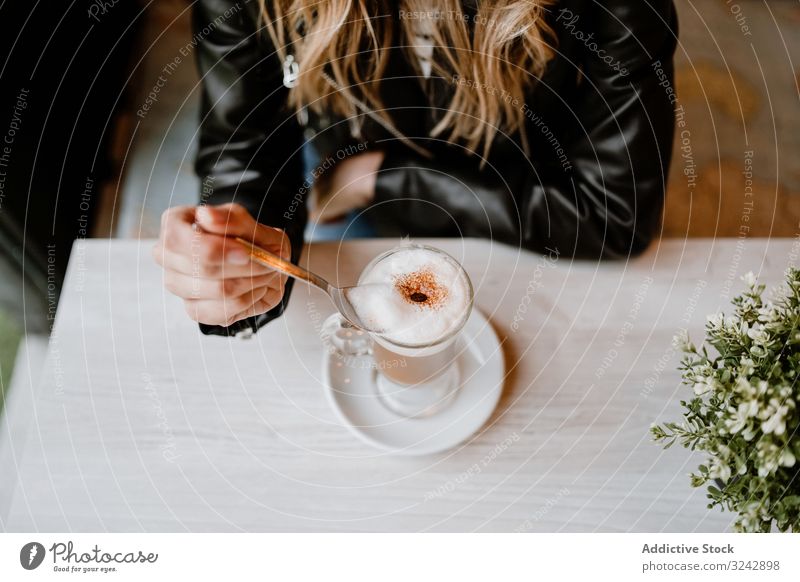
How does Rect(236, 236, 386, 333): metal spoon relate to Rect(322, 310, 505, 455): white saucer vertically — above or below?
above

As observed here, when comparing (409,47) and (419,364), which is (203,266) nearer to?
(419,364)

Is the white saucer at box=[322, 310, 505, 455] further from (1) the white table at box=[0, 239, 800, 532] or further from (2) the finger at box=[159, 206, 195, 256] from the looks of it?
(2) the finger at box=[159, 206, 195, 256]

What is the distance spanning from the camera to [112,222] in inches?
32.9

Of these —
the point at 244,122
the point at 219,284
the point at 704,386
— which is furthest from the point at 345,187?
the point at 704,386

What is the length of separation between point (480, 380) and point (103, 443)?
33 centimetres

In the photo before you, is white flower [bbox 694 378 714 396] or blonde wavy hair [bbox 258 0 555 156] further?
blonde wavy hair [bbox 258 0 555 156]

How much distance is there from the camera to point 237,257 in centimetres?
45

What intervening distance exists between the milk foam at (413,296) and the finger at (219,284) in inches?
3.6

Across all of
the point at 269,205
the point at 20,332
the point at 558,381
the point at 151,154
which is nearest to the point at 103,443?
the point at 20,332

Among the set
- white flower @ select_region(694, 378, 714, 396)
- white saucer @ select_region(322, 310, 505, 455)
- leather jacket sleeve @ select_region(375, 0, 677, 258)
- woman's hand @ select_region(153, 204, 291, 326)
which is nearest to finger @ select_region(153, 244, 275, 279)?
woman's hand @ select_region(153, 204, 291, 326)

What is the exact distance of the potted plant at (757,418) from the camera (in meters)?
0.33

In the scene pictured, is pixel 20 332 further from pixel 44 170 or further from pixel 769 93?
pixel 769 93

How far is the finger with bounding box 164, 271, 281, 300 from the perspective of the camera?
1.53 ft

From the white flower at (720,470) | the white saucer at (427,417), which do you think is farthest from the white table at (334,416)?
the white flower at (720,470)
